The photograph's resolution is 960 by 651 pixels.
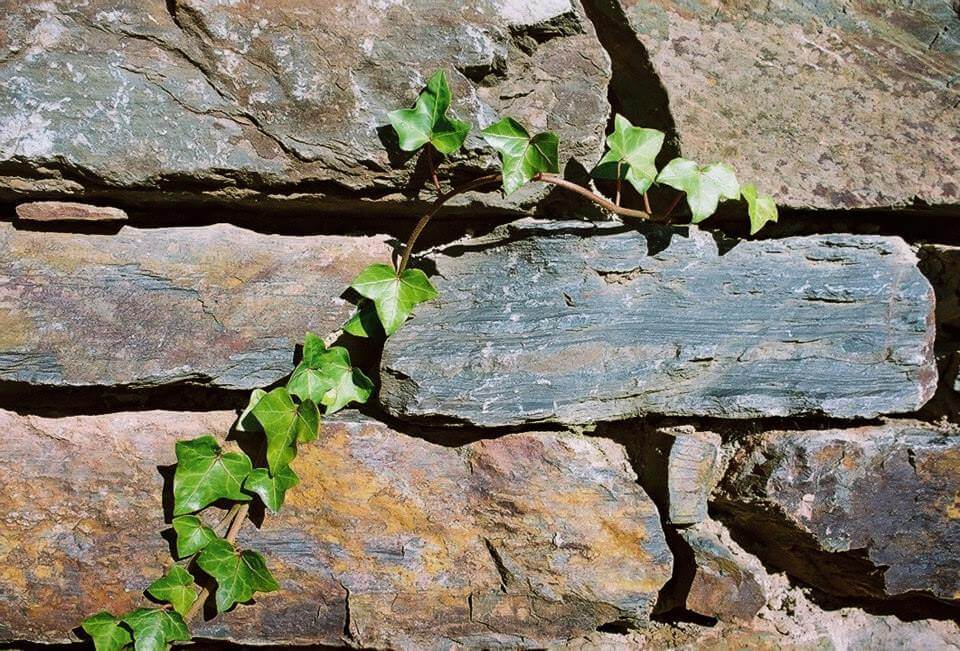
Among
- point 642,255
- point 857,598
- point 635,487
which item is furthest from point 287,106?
point 857,598

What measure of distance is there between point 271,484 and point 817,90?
97 centimetres

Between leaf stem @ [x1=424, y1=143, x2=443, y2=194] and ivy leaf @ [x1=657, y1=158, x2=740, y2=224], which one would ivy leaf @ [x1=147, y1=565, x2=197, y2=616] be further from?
ivy leaf @ [x1=657, y1=158, x2=740, y2=224]

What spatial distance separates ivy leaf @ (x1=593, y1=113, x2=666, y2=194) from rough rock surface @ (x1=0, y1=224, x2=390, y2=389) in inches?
14.8

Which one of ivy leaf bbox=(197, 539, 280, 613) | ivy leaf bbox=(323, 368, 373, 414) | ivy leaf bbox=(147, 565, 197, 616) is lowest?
ivy leaf bbox=(147, 565, 197, 616)

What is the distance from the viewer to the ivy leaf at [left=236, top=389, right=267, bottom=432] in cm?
112

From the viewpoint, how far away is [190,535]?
44.1 inches

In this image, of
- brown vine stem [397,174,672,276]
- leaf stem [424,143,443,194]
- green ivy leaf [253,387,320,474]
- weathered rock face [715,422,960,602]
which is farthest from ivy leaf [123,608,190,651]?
weathered rock face [715,422,960,602]

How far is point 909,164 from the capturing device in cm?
119

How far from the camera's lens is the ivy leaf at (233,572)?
1116 millimetres

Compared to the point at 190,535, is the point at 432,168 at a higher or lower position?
higher

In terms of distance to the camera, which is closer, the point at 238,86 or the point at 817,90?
the point at 238,86

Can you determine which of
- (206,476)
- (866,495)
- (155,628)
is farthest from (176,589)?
(866,495)

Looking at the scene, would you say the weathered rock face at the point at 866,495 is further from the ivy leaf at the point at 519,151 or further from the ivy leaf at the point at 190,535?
the ivy leaf at the point at 190,535

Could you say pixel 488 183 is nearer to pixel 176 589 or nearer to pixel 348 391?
pixel 348 391
